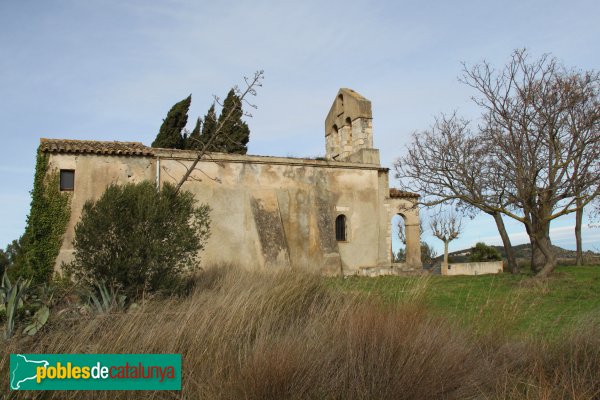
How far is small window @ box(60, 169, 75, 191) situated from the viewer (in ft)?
51.9

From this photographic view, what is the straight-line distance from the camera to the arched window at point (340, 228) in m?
20.1

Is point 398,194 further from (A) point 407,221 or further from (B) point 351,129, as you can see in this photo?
(B) point 351,129

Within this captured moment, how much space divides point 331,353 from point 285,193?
14752 mm

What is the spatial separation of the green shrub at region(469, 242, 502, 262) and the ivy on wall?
23442 millimetres

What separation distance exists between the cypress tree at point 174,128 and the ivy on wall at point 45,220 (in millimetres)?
10982

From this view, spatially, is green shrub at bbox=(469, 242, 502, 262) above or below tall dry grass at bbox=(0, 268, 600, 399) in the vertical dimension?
above

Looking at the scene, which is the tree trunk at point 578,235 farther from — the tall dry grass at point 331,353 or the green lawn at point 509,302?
the tall dry grass at point 331,353

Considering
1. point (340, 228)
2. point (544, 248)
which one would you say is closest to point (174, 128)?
point (340, 228)

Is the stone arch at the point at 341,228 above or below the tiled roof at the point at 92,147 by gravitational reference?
below

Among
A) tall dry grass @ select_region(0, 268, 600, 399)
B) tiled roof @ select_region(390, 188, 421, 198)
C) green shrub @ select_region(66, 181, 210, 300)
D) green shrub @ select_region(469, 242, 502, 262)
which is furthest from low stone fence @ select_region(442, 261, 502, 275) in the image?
tall dry grass @ select_region(0, 268, 600, 399)

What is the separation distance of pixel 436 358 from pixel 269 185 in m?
14.7

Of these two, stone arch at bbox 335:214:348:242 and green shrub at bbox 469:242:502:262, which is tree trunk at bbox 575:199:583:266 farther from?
stone arch at bbox 335:214:348:242

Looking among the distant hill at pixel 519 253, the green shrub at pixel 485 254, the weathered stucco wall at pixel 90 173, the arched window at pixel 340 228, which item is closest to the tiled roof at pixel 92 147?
the weathered stucco wall at pixel 90 173

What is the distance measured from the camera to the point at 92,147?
16.0 meters
